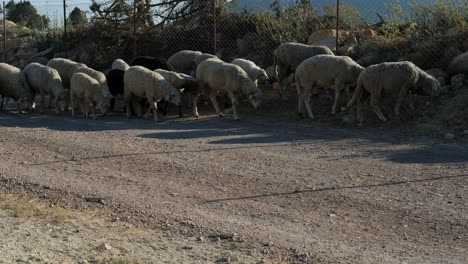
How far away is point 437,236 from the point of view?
707 cm

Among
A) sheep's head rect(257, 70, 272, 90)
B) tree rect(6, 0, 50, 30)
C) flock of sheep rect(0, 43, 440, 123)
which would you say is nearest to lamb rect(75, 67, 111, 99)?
flock of sheep rect(0, 43, 440, 123)

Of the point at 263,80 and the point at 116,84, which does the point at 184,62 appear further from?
the point at 263,80

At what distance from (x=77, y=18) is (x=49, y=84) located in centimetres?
1716

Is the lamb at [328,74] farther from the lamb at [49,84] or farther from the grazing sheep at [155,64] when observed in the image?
the lamb at [49,84]

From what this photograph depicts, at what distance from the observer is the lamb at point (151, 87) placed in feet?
54.2

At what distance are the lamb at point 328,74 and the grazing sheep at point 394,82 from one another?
22.0 inches

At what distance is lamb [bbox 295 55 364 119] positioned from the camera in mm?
15281

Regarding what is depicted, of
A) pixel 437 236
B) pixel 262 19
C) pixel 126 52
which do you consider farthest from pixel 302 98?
pixel 126 52

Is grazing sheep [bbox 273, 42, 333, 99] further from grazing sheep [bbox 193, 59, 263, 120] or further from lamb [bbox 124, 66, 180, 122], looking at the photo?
lamb [bbox 124, 66, 180, 122]

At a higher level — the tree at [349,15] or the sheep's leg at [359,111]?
the tree at [349,15]

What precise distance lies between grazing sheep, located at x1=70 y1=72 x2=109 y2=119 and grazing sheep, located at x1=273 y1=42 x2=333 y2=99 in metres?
4.44

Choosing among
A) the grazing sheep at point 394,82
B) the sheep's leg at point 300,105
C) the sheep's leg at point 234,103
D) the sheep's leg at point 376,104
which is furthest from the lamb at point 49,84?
the sheep's leg at point 376,104

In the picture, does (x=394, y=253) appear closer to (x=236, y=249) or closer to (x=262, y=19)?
(x=236, y=249)

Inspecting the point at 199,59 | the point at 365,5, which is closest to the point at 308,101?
the point at 199,59
